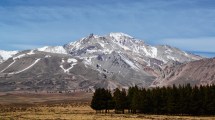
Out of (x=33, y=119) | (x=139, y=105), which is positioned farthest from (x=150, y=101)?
(x=33, y=119)

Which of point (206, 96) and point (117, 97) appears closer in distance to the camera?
point (206, 96)

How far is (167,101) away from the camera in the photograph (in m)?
135

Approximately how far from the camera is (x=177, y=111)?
13362 centimetres

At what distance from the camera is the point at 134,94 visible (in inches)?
5615

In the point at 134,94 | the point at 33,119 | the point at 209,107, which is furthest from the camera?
the point at 134,94

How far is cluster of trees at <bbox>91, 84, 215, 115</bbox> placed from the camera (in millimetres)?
133500

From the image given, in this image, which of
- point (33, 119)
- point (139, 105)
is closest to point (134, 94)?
point (139, 105)

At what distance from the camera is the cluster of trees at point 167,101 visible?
5256 inches

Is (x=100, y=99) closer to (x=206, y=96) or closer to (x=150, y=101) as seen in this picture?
(x=150, y=101)

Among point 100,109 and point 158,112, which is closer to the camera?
point 158,112

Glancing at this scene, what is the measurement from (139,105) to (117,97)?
36.1 ft

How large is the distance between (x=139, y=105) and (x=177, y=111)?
43.0 ft

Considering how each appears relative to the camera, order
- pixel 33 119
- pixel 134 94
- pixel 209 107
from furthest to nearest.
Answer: pixel 134 94 < pixel 209 107 < pixel 33 119

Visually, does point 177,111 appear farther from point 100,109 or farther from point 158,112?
point 100,109
